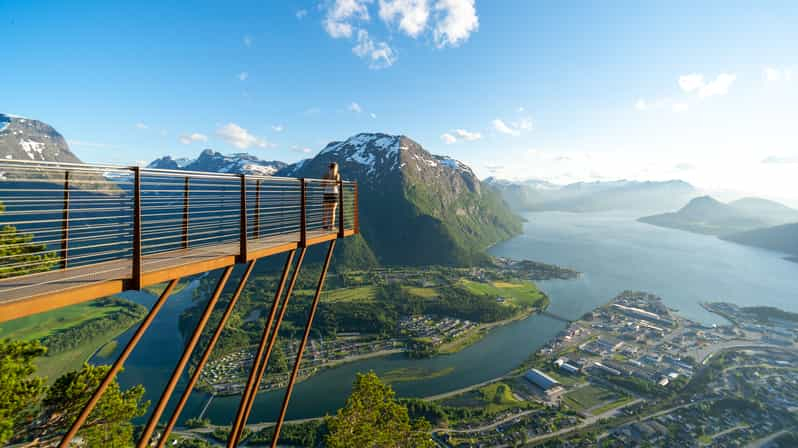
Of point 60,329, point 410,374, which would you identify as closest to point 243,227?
point 410,374

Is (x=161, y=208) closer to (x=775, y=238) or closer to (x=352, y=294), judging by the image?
(x=352, y=294)

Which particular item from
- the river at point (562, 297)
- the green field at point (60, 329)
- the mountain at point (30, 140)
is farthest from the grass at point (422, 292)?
the mountain at point (30, 140)

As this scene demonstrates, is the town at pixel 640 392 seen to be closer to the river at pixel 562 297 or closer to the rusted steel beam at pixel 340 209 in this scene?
the river at pixel 562 297

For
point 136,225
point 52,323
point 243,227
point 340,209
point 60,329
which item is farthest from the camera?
point 52,323

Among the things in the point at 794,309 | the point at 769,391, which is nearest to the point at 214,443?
the point at 769,391

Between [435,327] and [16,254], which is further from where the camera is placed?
[435,327]

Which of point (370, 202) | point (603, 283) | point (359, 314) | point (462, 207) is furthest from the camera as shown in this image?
point (462, 207)

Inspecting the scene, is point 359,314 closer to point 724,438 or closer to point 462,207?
point 724,438
